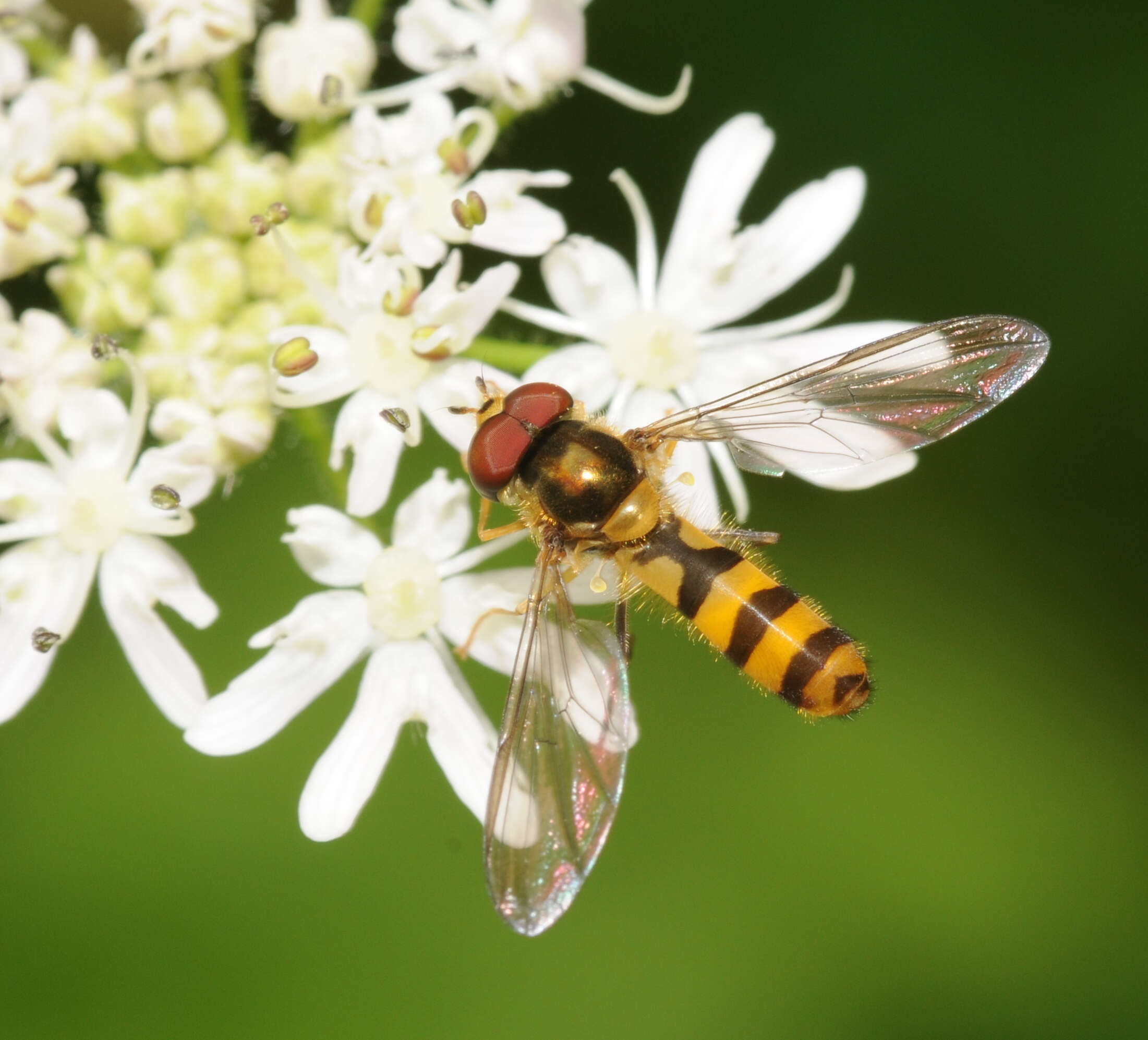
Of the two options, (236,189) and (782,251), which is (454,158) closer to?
(236,189)

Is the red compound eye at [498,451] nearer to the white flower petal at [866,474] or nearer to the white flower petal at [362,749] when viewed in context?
the white flower petal at [362,749]

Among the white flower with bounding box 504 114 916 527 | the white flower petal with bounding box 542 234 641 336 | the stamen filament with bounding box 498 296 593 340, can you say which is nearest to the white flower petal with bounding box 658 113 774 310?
the white flower with bounding box 504 114 916 527

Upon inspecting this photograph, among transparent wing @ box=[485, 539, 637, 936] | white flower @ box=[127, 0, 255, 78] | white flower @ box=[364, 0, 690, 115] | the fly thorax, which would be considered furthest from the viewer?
white flower @ box=[364, 0, 690, 115]

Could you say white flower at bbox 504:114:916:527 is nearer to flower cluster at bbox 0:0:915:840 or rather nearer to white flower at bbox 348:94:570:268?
flower cluster at bbox 0:0:915:840

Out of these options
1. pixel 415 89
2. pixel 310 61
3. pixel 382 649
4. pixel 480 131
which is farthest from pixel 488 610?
pixel 310 61

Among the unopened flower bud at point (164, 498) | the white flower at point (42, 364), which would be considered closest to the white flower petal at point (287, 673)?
the unopened flower bud at point (164, 498)

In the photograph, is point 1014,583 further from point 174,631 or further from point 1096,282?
point 174,631

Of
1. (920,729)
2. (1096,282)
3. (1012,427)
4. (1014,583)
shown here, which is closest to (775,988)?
(920,729)
